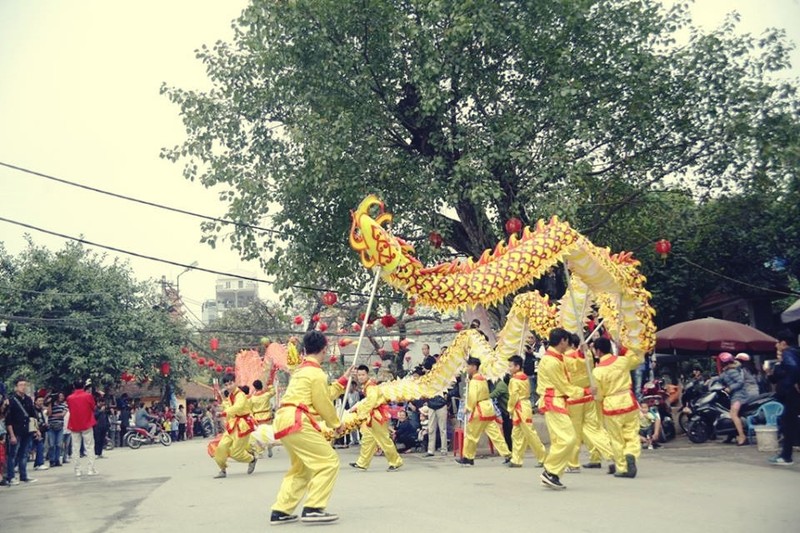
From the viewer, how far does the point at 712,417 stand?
46.1ft

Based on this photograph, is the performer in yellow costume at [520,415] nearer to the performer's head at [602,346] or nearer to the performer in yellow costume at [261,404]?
the performer's head at [602,346]

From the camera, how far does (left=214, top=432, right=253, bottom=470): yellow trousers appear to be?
42.2ft

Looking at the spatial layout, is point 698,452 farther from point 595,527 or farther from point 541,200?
point 595,527

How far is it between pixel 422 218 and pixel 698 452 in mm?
6827

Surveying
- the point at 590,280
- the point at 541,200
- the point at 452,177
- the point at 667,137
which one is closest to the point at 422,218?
the point at 452,177

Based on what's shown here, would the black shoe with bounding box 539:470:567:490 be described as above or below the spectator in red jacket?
below

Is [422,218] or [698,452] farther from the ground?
[422,218]

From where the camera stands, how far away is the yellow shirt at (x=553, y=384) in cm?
934

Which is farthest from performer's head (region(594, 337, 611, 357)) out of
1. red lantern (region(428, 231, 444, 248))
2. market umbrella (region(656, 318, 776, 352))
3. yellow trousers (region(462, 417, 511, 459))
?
market umbrella (region(656, 318, 776, 352))

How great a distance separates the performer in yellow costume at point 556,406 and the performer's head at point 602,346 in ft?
3.18

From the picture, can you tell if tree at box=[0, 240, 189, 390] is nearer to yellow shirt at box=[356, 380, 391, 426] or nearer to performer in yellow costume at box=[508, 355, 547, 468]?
yellow shirt at box=[356, 380, 391, 426]

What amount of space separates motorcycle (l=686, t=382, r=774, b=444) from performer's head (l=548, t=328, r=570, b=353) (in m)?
5.31

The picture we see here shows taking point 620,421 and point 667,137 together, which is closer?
point 620,421

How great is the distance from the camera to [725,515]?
6824mm
